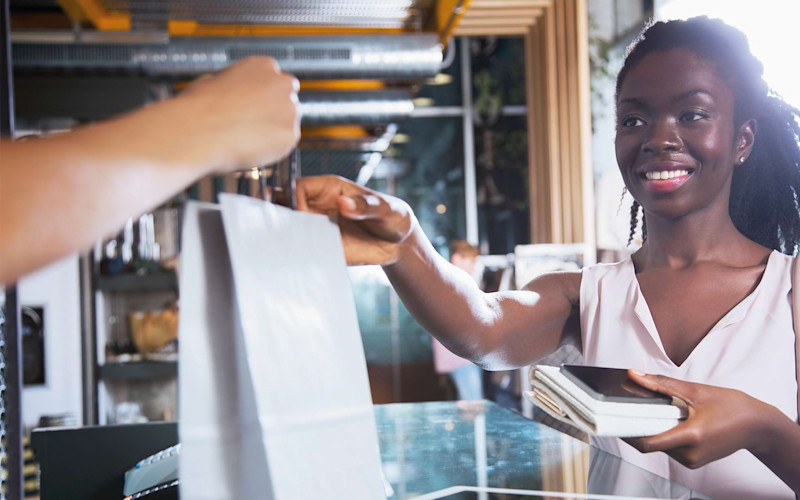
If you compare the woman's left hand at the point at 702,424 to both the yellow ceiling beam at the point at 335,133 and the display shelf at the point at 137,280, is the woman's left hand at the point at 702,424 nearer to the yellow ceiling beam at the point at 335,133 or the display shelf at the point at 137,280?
the display shelf at the point at 137,280

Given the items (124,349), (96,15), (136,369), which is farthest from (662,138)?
(96,15)

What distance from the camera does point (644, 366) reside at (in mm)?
1335

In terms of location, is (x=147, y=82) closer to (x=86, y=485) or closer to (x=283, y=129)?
(x=86, y=485)

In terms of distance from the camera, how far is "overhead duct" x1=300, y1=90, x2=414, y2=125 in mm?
7137

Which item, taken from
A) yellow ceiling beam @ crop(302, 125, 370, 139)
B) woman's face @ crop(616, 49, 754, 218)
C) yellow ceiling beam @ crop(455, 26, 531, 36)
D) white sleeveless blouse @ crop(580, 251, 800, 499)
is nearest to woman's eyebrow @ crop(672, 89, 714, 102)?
woman's face @ crop(616, 49, 754, 218)

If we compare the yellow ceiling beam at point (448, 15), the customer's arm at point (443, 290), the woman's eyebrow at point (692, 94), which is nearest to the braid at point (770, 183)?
the woman's eyebrow at point (692, 94)

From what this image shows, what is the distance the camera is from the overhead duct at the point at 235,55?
5.33 m

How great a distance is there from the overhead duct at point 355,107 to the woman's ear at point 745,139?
5814 mm

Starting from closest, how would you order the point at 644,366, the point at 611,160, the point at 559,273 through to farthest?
the point at 644,366 < the point at 559,273 < the point at 611,160

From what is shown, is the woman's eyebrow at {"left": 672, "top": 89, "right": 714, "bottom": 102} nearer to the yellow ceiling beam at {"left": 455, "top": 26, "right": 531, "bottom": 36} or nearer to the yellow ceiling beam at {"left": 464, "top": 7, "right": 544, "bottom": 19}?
the yellow ceiling beam at {"left": 464, "top": 7, "right": 544, "bottom": 19}

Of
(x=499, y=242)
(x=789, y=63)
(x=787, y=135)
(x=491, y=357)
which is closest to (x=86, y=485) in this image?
(x=491, y=357)

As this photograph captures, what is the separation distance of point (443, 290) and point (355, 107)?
20.3ft

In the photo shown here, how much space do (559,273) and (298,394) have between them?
36.4 inches

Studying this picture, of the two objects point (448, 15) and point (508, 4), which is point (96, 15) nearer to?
point (448, 15)
